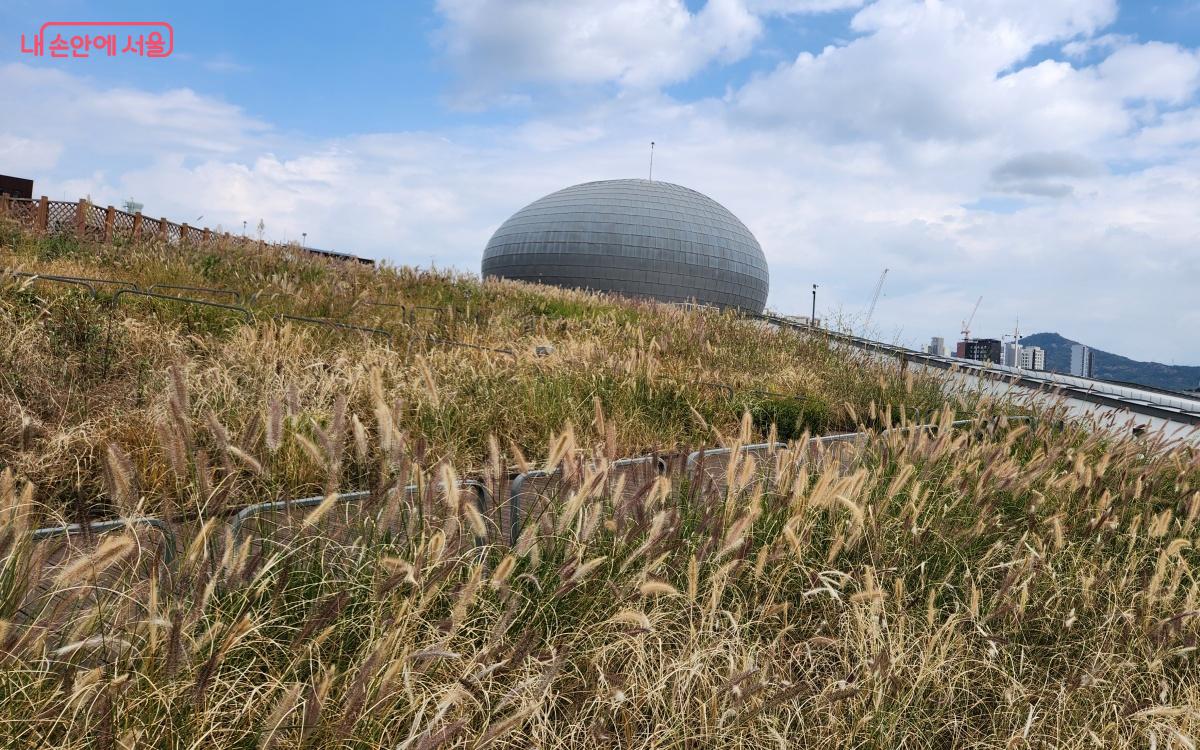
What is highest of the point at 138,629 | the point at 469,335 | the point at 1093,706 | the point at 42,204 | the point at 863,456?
the point at 42,204

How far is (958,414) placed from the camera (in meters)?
7.06

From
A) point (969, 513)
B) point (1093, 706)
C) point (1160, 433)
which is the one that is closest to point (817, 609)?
point (1093, 706)

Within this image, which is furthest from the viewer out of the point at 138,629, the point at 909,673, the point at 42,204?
the point at 42,204

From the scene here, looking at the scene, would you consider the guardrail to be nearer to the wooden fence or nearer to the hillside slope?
the hillside slope

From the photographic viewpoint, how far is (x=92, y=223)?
1489cm

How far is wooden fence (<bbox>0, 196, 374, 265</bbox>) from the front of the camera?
11.7 m

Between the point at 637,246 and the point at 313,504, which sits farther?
the point at 637,246

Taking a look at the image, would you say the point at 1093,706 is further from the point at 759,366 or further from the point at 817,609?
the point at 759,366

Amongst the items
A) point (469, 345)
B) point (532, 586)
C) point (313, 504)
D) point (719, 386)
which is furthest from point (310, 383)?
point (719, 386)

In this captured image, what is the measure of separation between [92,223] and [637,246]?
29.7 meters

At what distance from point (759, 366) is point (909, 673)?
576 centimetres

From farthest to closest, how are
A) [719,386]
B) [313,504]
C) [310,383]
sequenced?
[719,386] < [310,383] < [313,504]

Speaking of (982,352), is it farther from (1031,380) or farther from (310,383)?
(310,383)

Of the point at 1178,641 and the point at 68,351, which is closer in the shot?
the point at 1178,641
